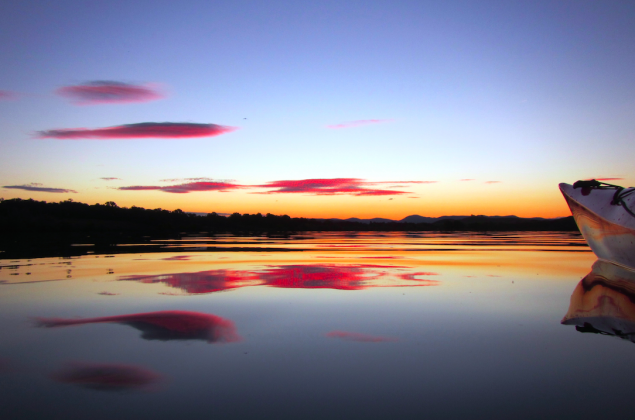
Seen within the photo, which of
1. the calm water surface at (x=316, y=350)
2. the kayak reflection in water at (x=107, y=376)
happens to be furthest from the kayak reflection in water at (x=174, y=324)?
the kayak reflection in water at (x=107, y=376)

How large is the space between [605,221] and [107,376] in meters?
12.3

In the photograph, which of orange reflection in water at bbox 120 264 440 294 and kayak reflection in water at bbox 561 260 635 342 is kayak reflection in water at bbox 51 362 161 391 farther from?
kayak reflection in water at bbox 561 260 635 342

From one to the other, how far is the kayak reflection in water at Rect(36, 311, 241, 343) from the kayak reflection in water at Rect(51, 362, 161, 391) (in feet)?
3.15

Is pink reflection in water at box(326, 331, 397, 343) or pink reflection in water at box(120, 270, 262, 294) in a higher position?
pink reflection in water at box(120, 270, 262, 294)

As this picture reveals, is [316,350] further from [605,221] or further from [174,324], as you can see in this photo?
[605,221]

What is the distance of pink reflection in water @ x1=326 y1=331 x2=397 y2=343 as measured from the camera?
485 cm

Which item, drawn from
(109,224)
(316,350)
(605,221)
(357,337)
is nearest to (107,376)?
(316,350)

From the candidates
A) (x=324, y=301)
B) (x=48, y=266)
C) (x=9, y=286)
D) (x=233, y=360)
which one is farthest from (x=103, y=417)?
(x=48, y=266)

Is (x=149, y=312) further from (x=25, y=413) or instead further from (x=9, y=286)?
(x=9, y=286)

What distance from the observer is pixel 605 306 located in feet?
21.2

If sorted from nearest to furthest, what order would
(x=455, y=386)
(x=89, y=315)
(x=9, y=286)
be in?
(x=455, y=386) → (x=89, y=315) → (x=9, y=286)

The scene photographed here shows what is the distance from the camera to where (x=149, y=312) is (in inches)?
247

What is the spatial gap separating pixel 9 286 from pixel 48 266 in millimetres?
3740

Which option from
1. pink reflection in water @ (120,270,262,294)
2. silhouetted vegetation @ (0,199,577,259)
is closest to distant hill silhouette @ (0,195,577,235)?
silhouetted vegetation @ (0,199,577,259)
